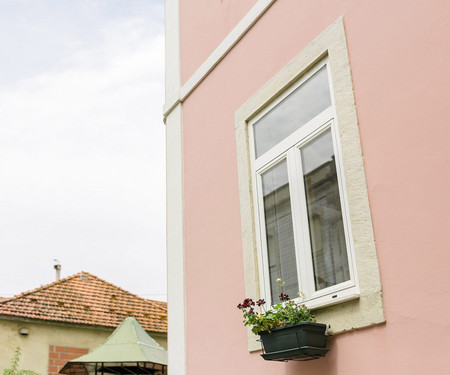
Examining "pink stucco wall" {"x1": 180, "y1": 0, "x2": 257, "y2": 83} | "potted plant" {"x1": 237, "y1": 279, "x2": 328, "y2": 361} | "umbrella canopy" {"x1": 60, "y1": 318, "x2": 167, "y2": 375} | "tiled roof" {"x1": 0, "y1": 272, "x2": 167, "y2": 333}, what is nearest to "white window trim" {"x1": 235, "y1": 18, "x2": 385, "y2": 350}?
"potted plant" {"x1": 237, "y1": 279, "x2": 328, "y2": 361}

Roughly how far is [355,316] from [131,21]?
22.7ft

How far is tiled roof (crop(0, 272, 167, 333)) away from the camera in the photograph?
50.4 feet

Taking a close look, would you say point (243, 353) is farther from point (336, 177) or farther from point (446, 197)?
point (446, 197)

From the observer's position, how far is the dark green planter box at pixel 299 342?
377 cm

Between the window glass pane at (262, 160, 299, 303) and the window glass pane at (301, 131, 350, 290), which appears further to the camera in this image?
the window glass pane at (262, 160, 299, 303)

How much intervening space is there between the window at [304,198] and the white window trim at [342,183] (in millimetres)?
55

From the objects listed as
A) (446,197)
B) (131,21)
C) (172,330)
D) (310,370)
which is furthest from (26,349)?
(446,197)

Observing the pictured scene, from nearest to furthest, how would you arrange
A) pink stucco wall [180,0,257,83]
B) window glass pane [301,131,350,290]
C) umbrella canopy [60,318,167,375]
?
1. window glass pane [301,131,350,290]
2. pink stucco wall [180,0,257,83]
3. umbrella canopy [60,318,167,375]

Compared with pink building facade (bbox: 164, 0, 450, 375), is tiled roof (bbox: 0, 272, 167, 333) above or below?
above

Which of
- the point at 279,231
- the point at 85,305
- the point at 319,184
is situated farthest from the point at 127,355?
the point at 319,184

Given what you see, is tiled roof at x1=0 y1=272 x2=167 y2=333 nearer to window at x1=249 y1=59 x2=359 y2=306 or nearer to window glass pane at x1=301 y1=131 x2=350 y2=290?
window at x1=249 y1=59 x2=359 y2=306

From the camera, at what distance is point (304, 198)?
4.43 m

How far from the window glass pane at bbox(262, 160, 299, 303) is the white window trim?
0.13 metres

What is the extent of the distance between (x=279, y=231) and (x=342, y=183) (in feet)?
2.33
